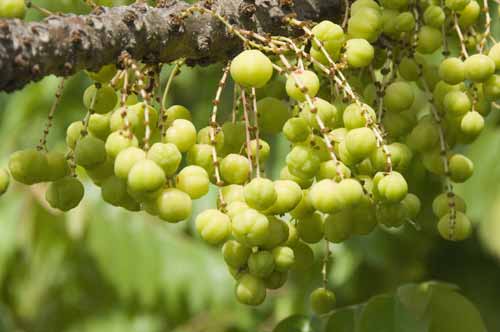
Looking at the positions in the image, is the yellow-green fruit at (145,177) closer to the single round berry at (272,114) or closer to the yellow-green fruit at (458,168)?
the single round berry at (272,114)

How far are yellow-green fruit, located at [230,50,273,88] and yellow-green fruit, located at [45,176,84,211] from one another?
1.16 ft

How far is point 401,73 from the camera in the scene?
1.79 m

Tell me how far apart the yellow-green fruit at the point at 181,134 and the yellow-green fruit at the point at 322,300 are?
1.58 feet

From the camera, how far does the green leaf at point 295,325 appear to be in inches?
77.2

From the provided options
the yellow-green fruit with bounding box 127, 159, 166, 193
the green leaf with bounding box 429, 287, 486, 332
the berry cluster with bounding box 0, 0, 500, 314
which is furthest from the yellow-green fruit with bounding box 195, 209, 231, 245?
the green leaf with bounding box 429, 287, 486, 332

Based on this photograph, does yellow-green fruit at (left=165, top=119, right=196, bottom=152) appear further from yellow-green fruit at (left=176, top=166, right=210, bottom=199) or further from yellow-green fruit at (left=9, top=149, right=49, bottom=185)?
yellow-green fruit at (left=9, top=149, right=49, bottom=185)

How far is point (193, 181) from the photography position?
4.80 feet

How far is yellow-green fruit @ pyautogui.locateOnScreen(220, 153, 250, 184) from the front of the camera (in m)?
1.49

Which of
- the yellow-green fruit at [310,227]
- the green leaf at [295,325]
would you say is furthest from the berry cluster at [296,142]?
the green leaf at [295,325]

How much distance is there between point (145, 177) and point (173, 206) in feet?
0.32

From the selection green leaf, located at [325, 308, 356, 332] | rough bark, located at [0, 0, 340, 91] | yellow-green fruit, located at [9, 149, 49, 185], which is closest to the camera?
rough bark, located at [0, 0, 340, 91]

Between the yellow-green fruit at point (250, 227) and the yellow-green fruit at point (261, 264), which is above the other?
the yellow-green fruit at point (250, 227)

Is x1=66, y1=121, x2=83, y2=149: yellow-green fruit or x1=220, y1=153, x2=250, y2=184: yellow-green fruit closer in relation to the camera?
x1=220, y1=153, x2=250, y2=184: yellow-green fruit

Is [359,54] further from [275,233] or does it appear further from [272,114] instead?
[275,233]
